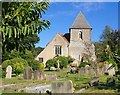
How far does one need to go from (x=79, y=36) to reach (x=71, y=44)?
9.87ft

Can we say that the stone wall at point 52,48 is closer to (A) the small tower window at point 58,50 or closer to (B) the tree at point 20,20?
(A) the small tower window at point 58,50

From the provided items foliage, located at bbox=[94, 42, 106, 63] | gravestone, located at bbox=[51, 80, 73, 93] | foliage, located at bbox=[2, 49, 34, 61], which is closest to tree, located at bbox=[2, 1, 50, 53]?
foliage, located at bbox=[2, 49, 34, 61]

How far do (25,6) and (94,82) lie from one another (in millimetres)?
16032

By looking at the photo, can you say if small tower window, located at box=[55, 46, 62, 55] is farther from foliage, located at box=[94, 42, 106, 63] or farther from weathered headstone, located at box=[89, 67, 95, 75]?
weathered headstone, located at box=[89, 67, 95, 75]

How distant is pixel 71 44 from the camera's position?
219 ft

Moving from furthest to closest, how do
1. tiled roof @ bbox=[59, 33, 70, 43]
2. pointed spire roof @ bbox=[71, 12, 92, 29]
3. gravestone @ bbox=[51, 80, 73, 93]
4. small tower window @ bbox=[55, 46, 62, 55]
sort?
pointed spire roof @ bbox=[71, 12, 92, 29]
tiled roof @ bbox=[59, 33, 70, 43]
small tower window @ bbox=[55, 46, 62, 55]
gravestone @ bbox=[51, 80, 73, 93]

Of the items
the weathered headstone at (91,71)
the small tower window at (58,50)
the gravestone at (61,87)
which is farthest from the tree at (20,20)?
the small tower window at (58,50)

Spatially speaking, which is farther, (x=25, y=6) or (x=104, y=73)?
(x=104, y=73)

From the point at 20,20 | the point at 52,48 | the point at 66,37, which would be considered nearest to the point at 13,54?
the point at 20,20


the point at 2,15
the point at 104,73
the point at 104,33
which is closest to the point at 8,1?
the point at 2,15

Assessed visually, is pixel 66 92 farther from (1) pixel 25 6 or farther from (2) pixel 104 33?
(2) pixel 104 33

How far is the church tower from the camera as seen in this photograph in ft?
216

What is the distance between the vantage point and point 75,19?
2753 inches

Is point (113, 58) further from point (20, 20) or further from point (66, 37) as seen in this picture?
point (66, 37)
